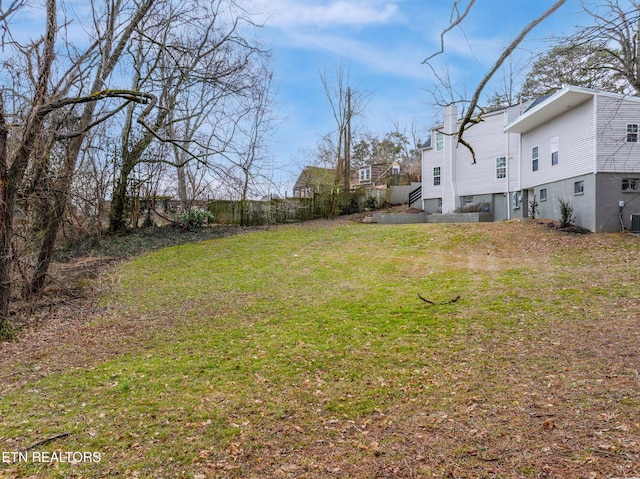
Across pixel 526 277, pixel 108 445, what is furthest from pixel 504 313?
pixel 108 445

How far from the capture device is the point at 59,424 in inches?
137

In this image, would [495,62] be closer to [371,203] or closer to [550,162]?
[550,162]

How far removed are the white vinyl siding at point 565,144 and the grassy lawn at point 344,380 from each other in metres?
5.93

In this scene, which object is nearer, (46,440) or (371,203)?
(46,440)

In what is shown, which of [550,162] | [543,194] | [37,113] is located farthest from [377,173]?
[37,113]

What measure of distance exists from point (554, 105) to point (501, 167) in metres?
5.18

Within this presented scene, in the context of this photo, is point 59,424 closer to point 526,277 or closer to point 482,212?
point 526,277

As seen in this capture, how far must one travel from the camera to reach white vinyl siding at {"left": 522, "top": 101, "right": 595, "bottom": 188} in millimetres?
12938

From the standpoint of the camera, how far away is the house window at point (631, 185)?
41.2ft

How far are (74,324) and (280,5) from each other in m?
7.29

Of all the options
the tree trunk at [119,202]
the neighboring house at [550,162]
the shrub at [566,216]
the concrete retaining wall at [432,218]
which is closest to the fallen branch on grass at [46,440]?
the neighboring house at [550,162]

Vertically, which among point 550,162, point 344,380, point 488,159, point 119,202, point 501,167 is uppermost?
point 488,159

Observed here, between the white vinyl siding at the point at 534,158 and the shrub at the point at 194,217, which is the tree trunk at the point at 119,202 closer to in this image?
the shrub at the point at 194,217

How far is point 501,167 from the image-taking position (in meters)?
18.7
